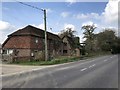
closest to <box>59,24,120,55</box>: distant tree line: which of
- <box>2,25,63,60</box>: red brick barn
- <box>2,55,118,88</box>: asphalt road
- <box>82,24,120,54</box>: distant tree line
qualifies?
<box>82,24,120,54</box>: distant tree line

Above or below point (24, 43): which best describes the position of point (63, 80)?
below

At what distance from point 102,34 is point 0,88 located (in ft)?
372

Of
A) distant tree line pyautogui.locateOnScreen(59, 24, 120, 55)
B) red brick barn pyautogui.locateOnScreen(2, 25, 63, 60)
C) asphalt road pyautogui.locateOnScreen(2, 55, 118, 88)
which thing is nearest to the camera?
asphalt road pyautogui.locateOnScreen(2, 55, 118, 88)

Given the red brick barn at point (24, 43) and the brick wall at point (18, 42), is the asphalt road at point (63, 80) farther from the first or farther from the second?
the brick wall at point (18, 42)

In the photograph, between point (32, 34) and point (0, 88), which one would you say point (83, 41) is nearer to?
point (32, 34)

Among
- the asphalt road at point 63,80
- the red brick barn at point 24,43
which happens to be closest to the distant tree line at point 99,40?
Answer: the red brick barn at point 24,43

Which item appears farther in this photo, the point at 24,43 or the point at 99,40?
the point at 99,40

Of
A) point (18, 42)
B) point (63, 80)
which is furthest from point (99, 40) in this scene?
point (63, 80)

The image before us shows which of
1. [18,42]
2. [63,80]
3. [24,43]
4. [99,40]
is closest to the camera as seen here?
[63,80]

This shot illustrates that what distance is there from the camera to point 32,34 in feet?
179

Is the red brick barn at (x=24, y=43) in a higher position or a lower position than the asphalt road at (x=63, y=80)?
higher

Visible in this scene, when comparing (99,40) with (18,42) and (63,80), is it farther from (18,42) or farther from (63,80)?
(63,80)

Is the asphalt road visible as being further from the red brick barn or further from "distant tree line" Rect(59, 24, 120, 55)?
"distant tree line" Rect(59, 24, 120, 55)

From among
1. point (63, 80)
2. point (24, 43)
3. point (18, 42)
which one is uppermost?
point (18, 42)
